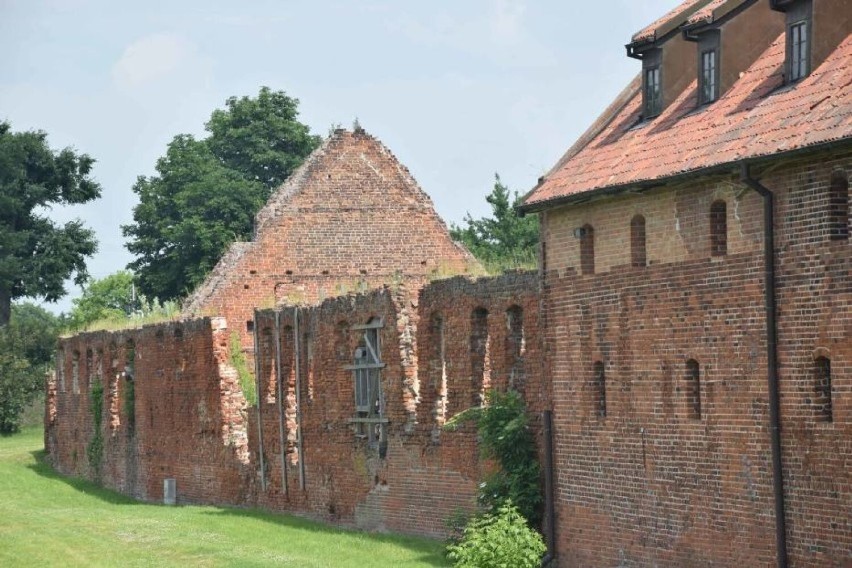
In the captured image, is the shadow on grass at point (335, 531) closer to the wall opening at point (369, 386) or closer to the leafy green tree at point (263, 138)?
the wall opening at point (369, 386)

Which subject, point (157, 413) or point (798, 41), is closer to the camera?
point (798, 41)

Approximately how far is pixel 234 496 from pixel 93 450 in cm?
1008

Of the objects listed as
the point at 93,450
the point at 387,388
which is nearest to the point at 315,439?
the point at 387,388

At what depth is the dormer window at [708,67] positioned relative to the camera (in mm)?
20750

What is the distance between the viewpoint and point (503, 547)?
2166 centimetres

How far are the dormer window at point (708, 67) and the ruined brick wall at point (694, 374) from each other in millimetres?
1543

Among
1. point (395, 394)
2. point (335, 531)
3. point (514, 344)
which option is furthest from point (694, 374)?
point (335, 531)

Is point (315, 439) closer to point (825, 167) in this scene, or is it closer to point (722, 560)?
point (722, 560)

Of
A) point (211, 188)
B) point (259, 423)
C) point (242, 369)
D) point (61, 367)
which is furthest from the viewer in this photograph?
point (211, 188)

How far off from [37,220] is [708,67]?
160 feet

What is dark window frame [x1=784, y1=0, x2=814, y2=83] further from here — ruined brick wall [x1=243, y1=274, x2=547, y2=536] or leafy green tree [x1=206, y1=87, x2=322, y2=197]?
leafy green tree [x1=206, y1=87, x2=322, y2=197]

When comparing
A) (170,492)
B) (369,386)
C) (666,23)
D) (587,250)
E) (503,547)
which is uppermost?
(666,23)

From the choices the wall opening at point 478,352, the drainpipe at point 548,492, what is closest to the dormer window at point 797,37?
the drainpipe at point 548,492

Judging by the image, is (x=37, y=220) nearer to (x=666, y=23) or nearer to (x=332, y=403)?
(x=332, y=403)
